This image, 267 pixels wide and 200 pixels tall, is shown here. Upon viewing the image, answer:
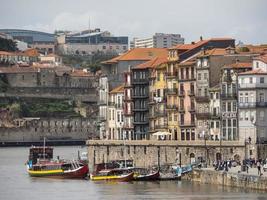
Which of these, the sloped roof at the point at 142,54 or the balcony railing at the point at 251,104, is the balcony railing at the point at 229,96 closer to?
the balcony railing at the point at 251,104

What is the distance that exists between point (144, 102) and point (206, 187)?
37.8 meters

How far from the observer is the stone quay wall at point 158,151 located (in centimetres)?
11643

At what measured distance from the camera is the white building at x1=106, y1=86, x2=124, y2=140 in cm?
14725

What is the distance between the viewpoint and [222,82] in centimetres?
12175

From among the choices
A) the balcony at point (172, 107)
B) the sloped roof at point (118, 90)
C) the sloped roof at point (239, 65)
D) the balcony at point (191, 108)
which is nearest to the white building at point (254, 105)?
the sloped roof at point (239, 65)

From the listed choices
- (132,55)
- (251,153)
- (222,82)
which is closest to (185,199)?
(251,153)

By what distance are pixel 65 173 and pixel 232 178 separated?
2791 cm

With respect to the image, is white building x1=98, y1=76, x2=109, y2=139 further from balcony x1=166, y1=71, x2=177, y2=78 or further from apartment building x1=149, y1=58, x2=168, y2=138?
balcony x1=166, y1=71, x2=177, y2=78

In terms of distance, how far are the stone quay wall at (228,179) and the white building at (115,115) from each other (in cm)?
3522

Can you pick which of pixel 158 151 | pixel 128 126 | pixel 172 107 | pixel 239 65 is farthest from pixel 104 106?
pixel 239 65

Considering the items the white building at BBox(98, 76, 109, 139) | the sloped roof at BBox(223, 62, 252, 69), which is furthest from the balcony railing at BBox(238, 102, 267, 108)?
the white building at BBox(98, 76, 109, 139)

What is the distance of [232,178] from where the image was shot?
103m

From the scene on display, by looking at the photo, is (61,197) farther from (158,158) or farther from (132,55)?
(132,55)

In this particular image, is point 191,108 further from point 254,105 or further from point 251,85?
point 254,105
